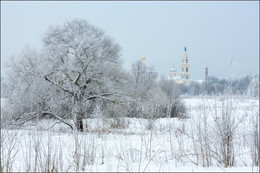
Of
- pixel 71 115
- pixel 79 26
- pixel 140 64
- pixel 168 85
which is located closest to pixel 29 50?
pixel 79 26

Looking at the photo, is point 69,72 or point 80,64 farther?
point 80,64

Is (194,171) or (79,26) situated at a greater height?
(79,26)

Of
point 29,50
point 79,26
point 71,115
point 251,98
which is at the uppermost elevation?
point 79,26

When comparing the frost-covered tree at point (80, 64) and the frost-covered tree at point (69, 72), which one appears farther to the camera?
the frost-covered tree at point (80, 64)

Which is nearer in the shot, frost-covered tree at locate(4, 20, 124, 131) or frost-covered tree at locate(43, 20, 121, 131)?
frost-covered tree at locate(4, 20, 124, 131)

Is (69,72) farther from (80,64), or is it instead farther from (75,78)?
(80,64)

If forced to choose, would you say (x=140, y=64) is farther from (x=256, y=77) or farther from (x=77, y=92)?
(x=256, y=77)

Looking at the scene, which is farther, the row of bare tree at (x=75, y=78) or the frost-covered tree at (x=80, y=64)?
the frost-covered tree at (x=80, y=64)

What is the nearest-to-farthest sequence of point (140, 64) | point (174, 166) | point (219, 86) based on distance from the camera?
point (174, 166) → point (219, 86) → point (140, 64)

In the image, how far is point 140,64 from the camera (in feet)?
187

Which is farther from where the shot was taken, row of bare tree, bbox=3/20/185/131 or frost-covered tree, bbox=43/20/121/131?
frost-covered tree, bbox=43/20/121/131

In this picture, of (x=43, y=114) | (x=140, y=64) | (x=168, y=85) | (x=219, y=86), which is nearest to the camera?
(x=219, y=86)

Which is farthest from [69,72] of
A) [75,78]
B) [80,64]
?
[80,64]

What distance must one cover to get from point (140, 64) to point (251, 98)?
170 ft
